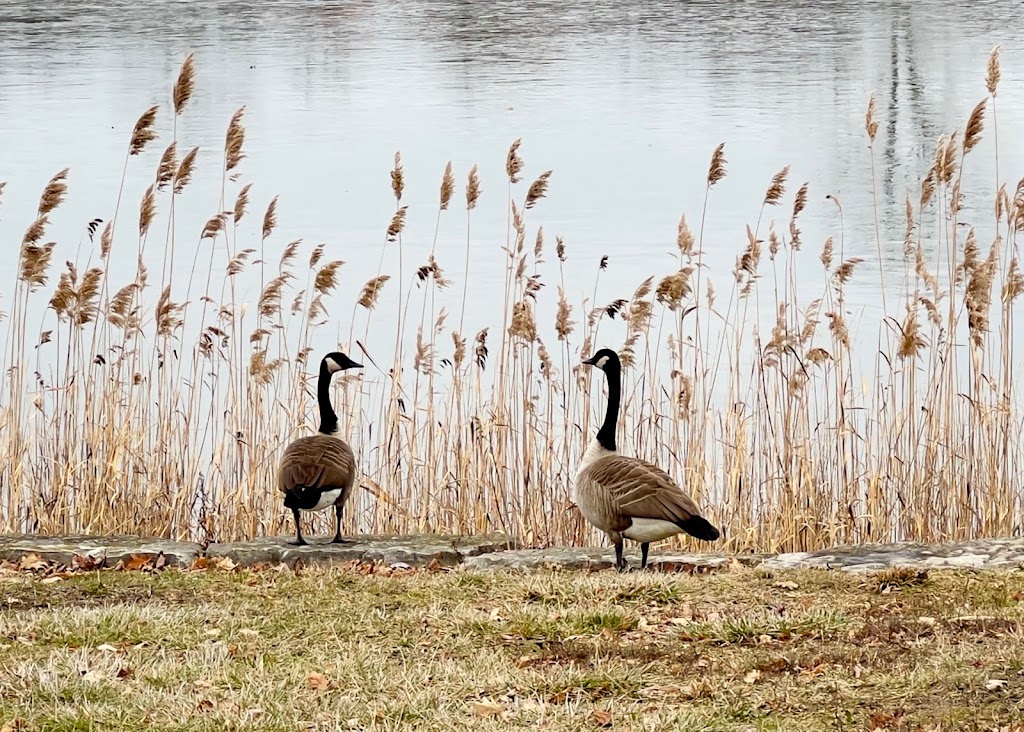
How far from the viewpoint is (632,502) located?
7.27 m

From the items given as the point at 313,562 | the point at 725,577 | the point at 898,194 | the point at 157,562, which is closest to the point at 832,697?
the point at 725,577

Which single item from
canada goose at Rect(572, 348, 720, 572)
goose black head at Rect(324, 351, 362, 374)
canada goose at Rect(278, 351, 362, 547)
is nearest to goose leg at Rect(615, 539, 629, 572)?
canada goose at Rect(572, 348, 720, 572)

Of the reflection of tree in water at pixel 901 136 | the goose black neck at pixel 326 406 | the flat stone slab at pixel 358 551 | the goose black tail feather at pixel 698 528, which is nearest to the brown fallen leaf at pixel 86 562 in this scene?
the flat stone slab at pixel 358 551

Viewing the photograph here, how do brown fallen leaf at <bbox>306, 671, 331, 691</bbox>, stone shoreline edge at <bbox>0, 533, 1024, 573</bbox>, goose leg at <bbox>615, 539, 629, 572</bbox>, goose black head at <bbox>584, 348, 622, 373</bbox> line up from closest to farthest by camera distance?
brown fallen leaf at <bbox>306, 671, 331, 691</bbox> → goose leg at <bbox>615, 539, 629, 572</bbox> → stone shoreline edge at <bbox>0, 533, 1024, 573</bbox> → goose black head at <bbox>584, 348, 622, 373</bbox>

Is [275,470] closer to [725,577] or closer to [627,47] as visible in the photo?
[725,577]

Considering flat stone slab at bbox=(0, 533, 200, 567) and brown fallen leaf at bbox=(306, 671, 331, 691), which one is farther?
flat stone slab at bbox=(0, 533, 200, 567)

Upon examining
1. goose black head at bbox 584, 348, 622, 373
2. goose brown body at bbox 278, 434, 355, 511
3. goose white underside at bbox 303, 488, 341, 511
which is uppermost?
goose black head at bbox 584, 348, 622, 373

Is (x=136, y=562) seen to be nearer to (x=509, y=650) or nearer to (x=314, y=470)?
(x=314, y=470)

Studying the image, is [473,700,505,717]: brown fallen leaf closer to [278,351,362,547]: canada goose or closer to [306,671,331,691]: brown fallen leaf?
[306,671,331,691]: brown fallen leaf

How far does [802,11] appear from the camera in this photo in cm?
4931

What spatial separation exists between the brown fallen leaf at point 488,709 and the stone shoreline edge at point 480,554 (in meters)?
2.35

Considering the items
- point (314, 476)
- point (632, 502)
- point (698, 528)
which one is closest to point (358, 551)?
point (314, 476)

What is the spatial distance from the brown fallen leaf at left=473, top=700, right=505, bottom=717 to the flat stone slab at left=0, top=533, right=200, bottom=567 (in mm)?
3140

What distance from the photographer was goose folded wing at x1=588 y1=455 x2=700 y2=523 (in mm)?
7207
